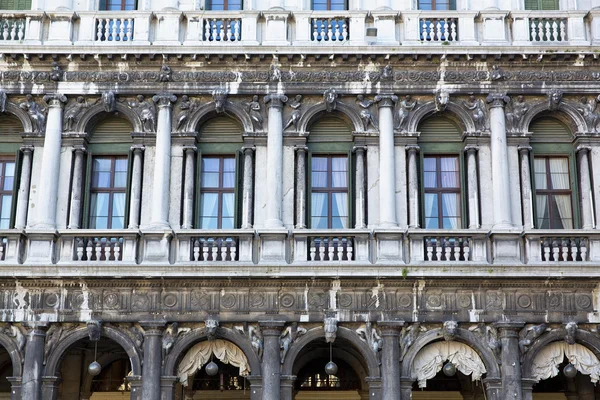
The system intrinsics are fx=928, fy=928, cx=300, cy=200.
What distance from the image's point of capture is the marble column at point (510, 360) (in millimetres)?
19594

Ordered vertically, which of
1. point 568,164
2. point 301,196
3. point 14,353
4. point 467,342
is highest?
point 568,164

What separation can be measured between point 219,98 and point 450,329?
736cm

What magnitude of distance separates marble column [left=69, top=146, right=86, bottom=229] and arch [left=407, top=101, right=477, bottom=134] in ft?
Answer: 25.0

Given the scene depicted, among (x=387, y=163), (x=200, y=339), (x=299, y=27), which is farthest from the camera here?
(x=299, y=27)

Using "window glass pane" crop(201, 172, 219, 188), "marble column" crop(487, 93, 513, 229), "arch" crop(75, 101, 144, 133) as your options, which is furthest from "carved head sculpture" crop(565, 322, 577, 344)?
"arch" crop(75, 101, 144, 133)

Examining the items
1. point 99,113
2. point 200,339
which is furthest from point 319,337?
point 99,113

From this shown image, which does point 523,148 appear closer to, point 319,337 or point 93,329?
point 319,337

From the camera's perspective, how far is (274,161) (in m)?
21.0

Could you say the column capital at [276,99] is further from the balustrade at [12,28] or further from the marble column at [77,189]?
the balustrade at [12,28]

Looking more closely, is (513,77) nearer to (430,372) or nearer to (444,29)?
(444,29)

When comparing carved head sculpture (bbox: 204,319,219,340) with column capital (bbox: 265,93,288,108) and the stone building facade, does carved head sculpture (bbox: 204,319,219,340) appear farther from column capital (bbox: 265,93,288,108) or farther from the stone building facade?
column capital (bbox: 265,93,288,108)

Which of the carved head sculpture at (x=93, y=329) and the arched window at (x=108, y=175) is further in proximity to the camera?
the arched window at (x=108, y=175)

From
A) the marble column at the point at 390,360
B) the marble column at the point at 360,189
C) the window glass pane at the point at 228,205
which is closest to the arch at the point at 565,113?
the marble column at the point at 360,189

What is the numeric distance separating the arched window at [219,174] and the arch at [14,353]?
4783 millimetres
